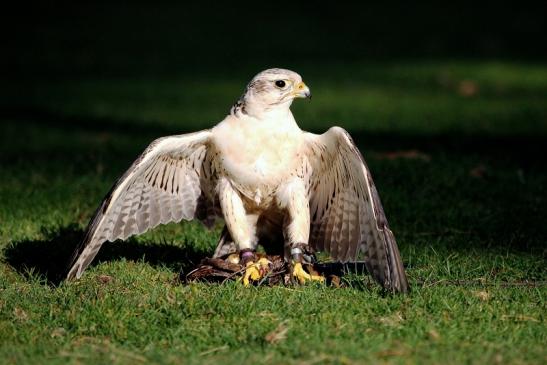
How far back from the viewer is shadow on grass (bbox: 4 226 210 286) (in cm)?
627

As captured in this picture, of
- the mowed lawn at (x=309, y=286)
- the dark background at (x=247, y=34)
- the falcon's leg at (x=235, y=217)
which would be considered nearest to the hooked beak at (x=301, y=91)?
the falcon's leg at (x=235, y=217)

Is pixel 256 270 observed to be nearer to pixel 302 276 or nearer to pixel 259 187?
pixel 302 276

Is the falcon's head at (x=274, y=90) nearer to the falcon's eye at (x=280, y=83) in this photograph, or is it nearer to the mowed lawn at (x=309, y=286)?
the falcon's eye at (x=280, y=83)

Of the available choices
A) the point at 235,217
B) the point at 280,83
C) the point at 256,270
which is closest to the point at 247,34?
the point at 280,83

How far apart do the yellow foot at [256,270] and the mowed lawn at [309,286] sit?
0.16 m

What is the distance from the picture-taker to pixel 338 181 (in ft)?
20.0

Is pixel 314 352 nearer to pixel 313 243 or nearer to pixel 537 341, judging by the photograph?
pixel 537 341

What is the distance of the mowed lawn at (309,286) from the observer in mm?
4660

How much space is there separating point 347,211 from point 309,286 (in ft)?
2.29

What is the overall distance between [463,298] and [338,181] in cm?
119

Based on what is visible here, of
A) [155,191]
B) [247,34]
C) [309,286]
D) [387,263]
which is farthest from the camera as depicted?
[247,34]

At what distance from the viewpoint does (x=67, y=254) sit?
664 cm

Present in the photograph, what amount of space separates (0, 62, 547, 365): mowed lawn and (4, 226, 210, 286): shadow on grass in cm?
2

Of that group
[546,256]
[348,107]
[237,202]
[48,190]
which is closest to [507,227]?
[546,256]
